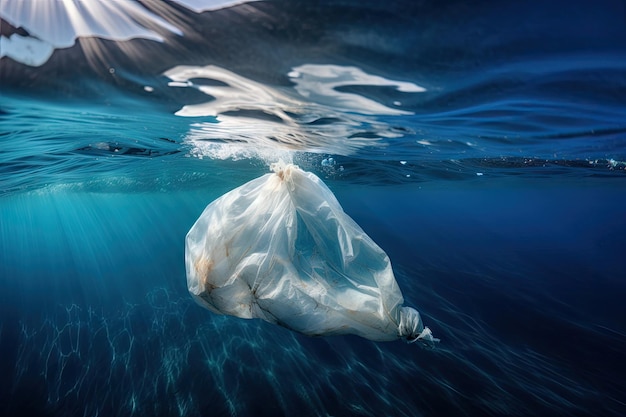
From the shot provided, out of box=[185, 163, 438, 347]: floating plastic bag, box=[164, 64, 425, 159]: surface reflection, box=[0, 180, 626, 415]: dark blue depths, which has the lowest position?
box=[0, 180, 626, 415]: dark blue depths

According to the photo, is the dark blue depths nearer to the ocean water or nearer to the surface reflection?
the ocean water

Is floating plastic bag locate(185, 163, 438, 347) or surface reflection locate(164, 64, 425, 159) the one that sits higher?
surface reflection locate(164, 64, 425, 159)

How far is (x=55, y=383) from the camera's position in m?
8.02

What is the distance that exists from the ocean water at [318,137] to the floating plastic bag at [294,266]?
228 centimetres

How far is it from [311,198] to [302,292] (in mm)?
1197

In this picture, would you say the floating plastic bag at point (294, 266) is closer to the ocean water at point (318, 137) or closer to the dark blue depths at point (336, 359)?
the ocean water at point (318, 137)

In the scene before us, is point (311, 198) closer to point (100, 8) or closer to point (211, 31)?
point (211, 31)

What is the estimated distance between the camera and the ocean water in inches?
138

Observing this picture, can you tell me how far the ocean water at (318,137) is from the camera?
3.50m

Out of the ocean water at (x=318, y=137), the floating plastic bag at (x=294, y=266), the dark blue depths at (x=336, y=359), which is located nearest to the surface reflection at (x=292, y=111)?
the ocean water at (x=318, y=137)

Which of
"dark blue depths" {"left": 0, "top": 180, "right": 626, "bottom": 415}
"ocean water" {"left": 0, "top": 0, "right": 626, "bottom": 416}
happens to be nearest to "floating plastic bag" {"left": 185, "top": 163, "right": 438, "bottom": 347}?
"ocean water" {"left": 0, "top": 0, "right": 626, "bottom": 416}

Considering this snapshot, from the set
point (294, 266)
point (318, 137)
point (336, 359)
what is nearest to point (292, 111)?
point (318, 137)

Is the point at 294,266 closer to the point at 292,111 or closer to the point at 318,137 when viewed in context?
the point at 292,111

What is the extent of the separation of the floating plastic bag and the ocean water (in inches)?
89.8
